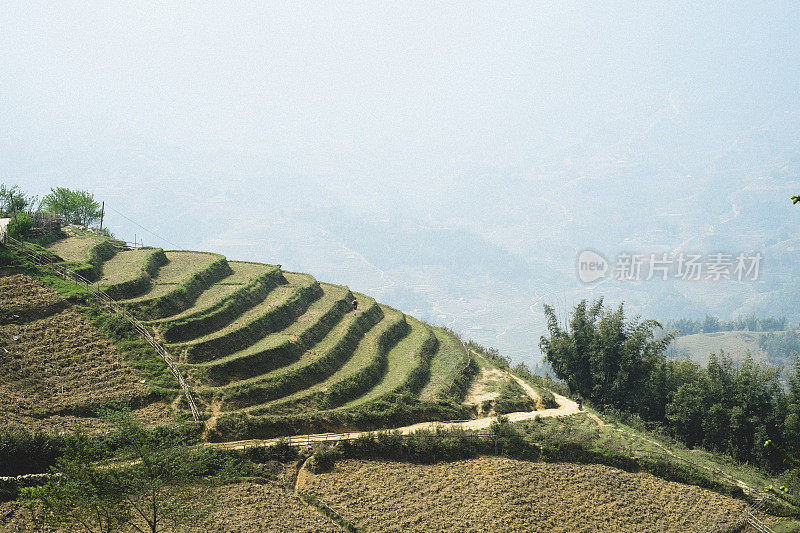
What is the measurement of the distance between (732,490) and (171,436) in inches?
1196

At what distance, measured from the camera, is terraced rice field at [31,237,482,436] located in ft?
101

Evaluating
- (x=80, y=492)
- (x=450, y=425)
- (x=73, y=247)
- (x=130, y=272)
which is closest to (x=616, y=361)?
(x=450, y=425)

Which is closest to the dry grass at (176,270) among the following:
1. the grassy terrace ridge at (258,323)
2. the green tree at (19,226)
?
the grassy terrace ridge at (258,323)

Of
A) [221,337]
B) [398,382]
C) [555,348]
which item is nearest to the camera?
[221,337]

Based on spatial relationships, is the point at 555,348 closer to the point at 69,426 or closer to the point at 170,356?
the point at 170,356

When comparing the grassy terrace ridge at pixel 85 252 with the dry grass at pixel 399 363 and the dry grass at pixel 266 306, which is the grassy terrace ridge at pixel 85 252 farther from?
the dry grass at pixel 399 363

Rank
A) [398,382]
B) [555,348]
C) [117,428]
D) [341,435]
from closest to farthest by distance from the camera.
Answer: [117,428] < [341,435] < [398,382] < [555,348]

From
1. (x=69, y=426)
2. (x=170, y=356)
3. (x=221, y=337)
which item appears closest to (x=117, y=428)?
(x=69, y=426)

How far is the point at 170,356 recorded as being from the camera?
3108 cm

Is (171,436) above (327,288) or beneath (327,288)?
beneath

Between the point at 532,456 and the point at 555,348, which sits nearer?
the point at 532,456

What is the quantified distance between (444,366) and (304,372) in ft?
40.0

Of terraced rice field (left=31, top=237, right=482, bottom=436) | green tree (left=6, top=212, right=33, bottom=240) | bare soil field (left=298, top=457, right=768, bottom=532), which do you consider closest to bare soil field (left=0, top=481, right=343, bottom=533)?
bare soil field (left=298, top=457, right=768, bottom=532)

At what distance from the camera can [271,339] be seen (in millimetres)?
35438
